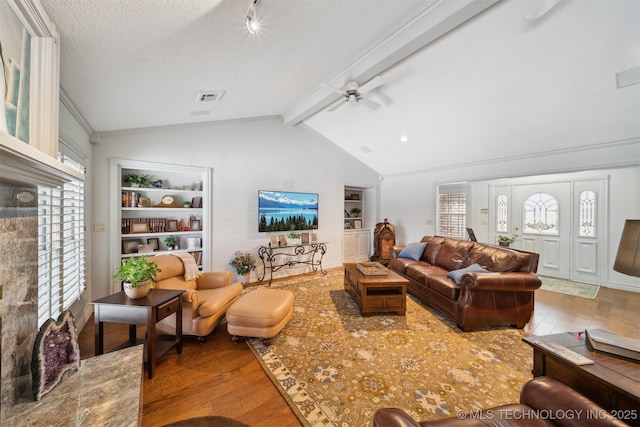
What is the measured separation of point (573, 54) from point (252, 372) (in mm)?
4378

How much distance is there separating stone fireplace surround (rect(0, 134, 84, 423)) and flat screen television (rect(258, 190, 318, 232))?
324 centimetres

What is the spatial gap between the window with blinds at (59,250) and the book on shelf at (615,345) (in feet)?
11.5

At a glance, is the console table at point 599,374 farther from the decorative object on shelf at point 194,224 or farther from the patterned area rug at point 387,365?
the decorative object on shelf at point 194,224

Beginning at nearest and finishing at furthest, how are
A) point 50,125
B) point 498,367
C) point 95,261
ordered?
point 50,125
point 498,367
point 95,261

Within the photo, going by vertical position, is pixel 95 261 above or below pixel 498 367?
above

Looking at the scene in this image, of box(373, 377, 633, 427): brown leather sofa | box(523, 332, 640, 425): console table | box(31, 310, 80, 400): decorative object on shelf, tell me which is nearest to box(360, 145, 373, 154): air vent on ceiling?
box(523, 332, 640, 425): console table

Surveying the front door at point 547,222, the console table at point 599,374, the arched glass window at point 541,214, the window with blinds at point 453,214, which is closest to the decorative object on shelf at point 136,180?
the console table at point 599,374

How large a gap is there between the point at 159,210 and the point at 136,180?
0.53 metres

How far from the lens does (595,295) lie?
12.7 ft

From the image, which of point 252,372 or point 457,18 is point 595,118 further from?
point 252,372

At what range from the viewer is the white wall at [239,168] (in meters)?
3.16

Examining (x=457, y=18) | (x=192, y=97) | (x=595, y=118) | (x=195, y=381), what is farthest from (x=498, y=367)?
(x=192, y=97)

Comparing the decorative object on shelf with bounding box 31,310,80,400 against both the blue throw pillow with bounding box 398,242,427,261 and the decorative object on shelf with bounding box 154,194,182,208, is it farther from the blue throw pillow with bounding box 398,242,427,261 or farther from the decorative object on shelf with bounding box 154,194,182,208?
the blue throw pillow with bounding box 398,242,427,261

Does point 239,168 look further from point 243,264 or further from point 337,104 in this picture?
point 337,104
